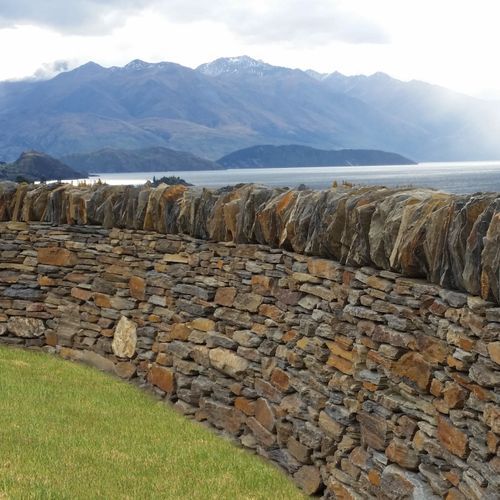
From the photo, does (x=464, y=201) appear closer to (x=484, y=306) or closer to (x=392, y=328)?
(x=484, y=306)

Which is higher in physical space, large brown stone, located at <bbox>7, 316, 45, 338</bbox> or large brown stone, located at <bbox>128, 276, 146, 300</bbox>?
large brown stone, located at <bbox>128, 276, 146, 300</bbox>

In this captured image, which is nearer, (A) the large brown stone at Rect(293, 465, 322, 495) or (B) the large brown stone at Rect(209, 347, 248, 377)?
(A) the large brown stone at Rect(293, 465, 322, 495)

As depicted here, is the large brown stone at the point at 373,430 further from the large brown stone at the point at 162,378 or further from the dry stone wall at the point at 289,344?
the large brown stone at the point at 162,378

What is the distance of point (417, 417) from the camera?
6445 millimetres

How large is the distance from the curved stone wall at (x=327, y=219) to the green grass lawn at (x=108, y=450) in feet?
7.57

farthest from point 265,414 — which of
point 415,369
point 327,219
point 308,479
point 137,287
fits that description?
point 137,287

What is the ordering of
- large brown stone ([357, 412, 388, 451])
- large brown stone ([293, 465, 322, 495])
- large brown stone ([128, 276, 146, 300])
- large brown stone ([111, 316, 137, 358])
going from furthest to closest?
large brown stone ([111, 316, 137, 358]) < large brown stone ([128, 276, 146, 300]) < large brown stone ([293, 465, 322, 495]) < large brown stone ([357, 412, 388, 451])

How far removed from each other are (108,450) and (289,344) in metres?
2.19

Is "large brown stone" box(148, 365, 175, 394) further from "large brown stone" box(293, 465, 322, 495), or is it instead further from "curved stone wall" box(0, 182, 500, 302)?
"large brown stone" box(293, 465, 322, 495)

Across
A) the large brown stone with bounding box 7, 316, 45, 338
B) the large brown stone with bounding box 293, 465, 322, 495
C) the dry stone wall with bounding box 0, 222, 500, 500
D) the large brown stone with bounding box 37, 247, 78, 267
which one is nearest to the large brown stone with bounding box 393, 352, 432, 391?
the dry stone wall with bounding box 0, 222, 500, 500

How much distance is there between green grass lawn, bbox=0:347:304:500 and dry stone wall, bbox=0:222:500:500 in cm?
44

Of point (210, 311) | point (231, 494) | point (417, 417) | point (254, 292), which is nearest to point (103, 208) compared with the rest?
A: point (210, 311)

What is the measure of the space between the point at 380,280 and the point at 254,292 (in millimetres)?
2415

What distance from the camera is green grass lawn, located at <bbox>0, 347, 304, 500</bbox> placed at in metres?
7.25
